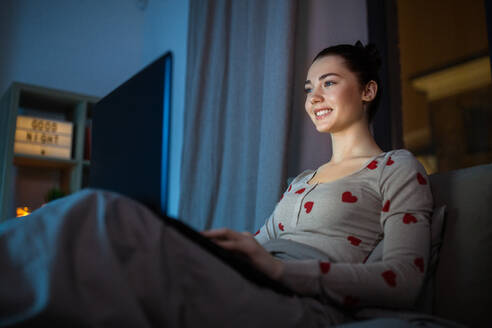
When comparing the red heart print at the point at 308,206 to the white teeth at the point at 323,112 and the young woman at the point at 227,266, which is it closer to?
the young woman at the point at 227,266

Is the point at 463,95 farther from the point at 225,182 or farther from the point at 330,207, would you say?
the point at 330,207

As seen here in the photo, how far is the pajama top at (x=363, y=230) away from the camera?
717mm

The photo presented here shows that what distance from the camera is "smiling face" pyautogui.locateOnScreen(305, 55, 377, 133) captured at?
1175 millimetres

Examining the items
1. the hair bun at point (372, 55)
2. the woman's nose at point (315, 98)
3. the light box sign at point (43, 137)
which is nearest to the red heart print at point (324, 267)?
the woman's nose at point (315, 98)

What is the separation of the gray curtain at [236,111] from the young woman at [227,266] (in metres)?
0.50

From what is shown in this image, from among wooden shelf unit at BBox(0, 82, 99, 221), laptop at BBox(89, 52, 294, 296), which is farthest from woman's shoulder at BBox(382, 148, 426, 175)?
wooden shelf unit at BBox(0, 82, 99, 221)

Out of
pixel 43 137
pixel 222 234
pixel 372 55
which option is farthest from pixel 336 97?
pixel 43 137

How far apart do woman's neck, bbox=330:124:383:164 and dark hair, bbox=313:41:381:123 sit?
0.23 feet

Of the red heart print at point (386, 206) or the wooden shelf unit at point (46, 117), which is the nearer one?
the red heart print at point (386, 206)

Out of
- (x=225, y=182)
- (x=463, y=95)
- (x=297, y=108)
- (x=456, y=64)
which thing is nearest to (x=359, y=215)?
(x=297, y=108)

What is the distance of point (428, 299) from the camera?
2.72ft

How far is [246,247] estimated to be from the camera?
0.67 meters

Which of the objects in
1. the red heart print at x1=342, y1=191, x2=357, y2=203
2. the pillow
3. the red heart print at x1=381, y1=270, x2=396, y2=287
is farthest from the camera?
the red heart print at x1=342, y1=191, x2=357, y2=203

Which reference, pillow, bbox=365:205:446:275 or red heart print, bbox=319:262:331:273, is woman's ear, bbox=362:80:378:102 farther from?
red heart print, bbox=319:262:331:273
